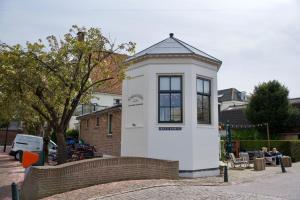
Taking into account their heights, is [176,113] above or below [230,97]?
below

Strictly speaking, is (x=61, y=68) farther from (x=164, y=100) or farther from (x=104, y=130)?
(x=104, y=130)

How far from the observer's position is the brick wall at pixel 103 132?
81.4 ft

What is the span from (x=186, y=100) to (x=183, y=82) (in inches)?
31.3

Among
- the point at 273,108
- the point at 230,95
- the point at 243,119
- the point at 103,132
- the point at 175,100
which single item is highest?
the point at 230,95

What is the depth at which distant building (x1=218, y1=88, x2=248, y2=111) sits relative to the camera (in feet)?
218

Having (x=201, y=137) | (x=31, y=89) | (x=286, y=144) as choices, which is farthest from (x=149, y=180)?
(x=286, y=144)

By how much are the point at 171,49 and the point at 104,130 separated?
1091cm

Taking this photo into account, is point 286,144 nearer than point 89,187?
No

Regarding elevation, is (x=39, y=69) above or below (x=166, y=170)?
above

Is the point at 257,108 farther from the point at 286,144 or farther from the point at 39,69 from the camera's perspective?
the point at 39,69

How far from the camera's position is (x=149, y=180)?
14258mm

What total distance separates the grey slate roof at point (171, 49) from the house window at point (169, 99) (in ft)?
3.69

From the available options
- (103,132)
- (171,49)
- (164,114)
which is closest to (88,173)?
(164,114)

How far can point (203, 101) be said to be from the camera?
60.6ft
